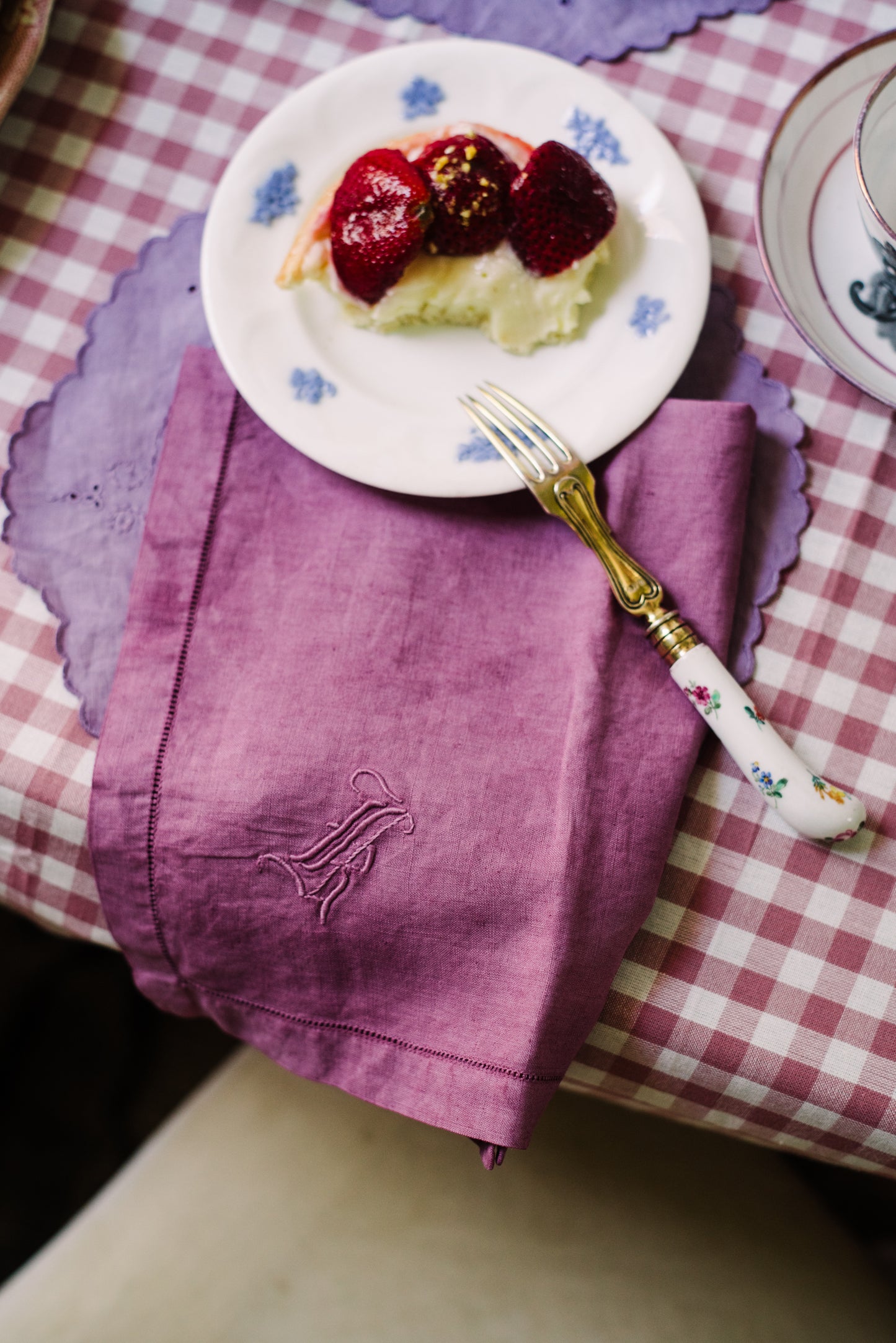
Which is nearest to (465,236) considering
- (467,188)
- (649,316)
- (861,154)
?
(467,188)

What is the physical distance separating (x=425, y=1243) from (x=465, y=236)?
0.84 meters

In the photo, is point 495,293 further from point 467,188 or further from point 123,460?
point 123,460

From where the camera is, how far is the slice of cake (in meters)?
0.63

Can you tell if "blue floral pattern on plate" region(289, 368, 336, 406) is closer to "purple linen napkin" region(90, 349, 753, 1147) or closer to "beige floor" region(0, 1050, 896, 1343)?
"purple linen napkin" region(90, 349, 753, 1147)

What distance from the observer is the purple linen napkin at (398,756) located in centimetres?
59

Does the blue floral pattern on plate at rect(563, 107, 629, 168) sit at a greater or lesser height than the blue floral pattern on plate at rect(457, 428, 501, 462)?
greater

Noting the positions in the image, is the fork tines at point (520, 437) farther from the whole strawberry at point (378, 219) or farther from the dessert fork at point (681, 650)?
the whole strawberry at point (378, 219)

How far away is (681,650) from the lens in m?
0.61

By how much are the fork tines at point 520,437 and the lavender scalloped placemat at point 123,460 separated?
139mm

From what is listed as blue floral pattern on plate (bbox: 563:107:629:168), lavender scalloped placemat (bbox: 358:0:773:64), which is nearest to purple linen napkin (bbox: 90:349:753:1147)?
blue floral pattern on plate (bbox: 563:107:629:168)

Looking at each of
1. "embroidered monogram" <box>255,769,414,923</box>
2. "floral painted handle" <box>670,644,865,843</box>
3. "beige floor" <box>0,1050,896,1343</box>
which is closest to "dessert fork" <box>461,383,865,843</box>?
"floral painted handle" <box>670,644,865,843</box>

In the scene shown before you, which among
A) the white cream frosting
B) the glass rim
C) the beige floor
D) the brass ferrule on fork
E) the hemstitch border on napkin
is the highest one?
the glass rim

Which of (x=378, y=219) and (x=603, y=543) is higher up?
(x=378, y=219)

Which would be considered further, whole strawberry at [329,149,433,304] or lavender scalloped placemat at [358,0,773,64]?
lavender scalloped placemat at [358,0,773,64]
